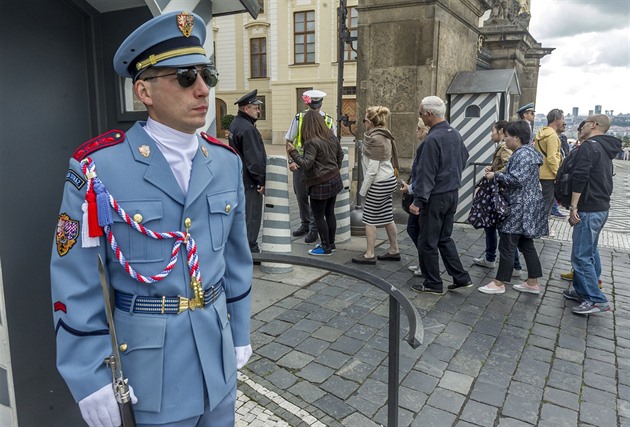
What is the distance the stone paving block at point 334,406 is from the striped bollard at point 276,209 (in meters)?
2.49

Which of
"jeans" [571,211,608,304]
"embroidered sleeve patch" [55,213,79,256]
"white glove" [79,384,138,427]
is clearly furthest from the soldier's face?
"jeans" [571,211,608,304]

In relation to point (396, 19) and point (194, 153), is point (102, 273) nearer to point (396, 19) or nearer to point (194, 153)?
point (194, 153)

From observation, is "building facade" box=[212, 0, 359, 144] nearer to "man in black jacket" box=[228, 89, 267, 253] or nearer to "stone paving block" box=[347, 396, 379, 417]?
"man in black jacket" box=[228, 89, 267, 253]

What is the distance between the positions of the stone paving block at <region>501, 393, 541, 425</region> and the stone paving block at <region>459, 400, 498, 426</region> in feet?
0.24

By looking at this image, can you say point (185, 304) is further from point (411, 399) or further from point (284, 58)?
point (284, 58)

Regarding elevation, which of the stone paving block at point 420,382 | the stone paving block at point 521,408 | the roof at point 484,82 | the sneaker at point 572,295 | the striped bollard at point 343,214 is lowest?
the stone paving block at point 521,408

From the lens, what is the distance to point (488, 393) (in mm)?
3197

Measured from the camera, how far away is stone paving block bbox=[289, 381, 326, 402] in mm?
3098

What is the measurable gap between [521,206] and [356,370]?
7.97 ft

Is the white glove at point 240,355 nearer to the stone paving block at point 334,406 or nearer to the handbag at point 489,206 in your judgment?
the stone paving block at point 334,406

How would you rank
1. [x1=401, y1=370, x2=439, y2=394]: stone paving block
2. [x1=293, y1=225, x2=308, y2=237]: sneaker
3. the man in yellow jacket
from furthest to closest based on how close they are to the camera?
[x1=293, y1=225, x2=308, y2=237]: sneaker, the man in yellow jacket, [x1=401, y1=370, x2=439, y2=394]: stone paving block

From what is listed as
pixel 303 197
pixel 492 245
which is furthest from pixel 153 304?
pixel 303 197

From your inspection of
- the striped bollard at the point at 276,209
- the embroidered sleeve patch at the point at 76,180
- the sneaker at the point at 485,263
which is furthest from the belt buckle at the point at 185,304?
the sneaker at the point at 485,263

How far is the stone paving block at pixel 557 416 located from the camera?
2893 mm
